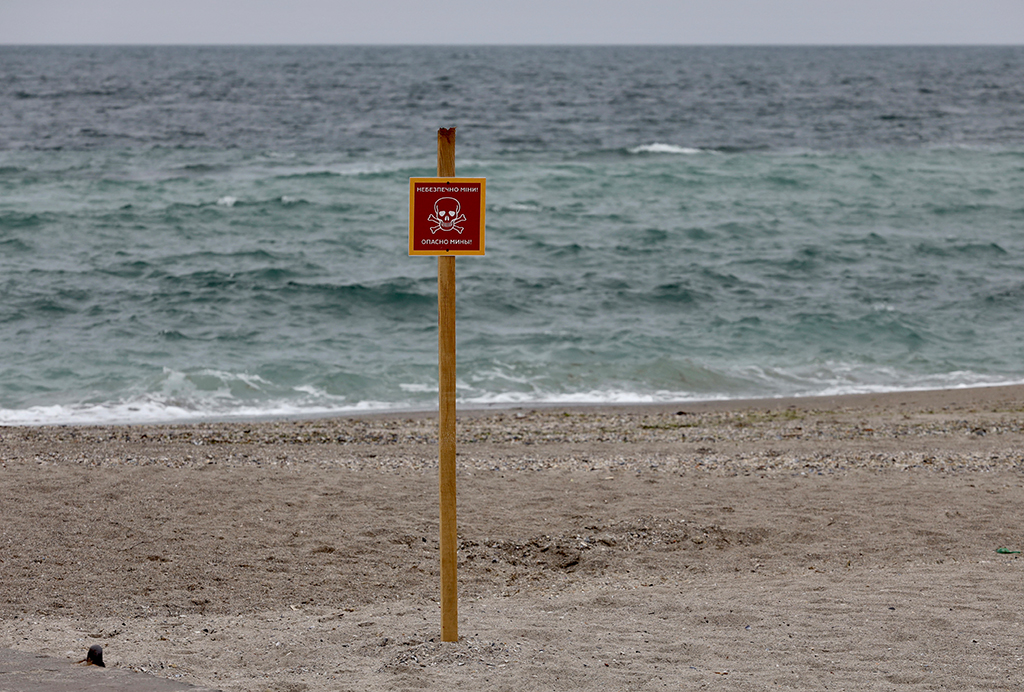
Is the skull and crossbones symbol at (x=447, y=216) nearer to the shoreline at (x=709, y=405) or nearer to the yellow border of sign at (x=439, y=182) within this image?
the yellow border of sign at (x=439, y=182)

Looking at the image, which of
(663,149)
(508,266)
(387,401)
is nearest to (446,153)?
(387,401)

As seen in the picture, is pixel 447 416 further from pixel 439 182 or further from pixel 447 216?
pixel 439 182

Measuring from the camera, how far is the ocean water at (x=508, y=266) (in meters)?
14.2

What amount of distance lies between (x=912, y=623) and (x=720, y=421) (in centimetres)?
593

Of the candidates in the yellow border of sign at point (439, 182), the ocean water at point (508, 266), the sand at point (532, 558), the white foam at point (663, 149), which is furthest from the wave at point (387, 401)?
the white foam at point (663, 149)

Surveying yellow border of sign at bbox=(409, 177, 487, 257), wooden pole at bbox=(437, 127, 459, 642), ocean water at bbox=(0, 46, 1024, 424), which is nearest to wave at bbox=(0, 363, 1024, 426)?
ocean water at bbox=(0, 46, 1024, 424)

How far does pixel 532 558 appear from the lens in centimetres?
684

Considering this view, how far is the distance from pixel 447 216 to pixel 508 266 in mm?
16329

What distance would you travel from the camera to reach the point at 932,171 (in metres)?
32.5

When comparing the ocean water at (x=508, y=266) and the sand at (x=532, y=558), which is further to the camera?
the ocean water at (x=508, y=266)

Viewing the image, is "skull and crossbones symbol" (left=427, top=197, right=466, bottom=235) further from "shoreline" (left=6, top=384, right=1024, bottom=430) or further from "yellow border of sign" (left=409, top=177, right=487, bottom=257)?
"shoreline" (left=6, top=384, right=1024, bottom=430)

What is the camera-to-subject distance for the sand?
506 centimetres

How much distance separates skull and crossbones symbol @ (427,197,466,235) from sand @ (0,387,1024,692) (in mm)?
2155

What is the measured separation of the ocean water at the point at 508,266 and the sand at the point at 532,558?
3778mm
